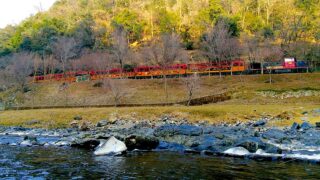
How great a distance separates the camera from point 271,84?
180 feet

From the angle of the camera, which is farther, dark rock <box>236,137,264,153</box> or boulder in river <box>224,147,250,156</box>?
dark rock <box>236,137,264,153</box>

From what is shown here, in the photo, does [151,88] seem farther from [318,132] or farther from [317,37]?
[317,37]

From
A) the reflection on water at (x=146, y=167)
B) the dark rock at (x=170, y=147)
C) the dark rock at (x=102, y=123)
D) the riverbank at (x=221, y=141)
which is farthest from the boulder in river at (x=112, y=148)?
the dark rock at (x=102, y=123)

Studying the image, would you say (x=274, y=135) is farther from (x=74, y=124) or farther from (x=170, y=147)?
(x=74, y=124)

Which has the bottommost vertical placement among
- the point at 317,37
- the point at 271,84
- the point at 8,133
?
the point at 8,133

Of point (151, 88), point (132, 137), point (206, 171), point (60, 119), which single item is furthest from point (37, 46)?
point (206, 171)

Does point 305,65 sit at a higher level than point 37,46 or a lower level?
lower

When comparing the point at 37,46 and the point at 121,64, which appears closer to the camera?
the point at 121,64

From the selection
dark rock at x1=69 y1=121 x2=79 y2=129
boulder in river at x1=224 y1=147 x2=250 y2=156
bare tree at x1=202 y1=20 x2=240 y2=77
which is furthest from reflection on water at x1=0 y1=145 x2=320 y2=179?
bare tree at x1=202 y1=20 x2=240 y2=77

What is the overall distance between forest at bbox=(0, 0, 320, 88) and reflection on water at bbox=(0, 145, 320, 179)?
46.2 m

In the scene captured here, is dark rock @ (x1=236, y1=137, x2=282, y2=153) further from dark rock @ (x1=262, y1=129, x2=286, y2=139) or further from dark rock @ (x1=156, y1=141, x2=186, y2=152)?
dark rock @ (x1=156, y1=141, x2=186, y2=152)

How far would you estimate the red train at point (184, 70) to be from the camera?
6619cm

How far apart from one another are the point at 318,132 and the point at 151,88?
3978cm

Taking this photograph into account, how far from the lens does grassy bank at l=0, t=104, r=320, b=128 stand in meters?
36.3
